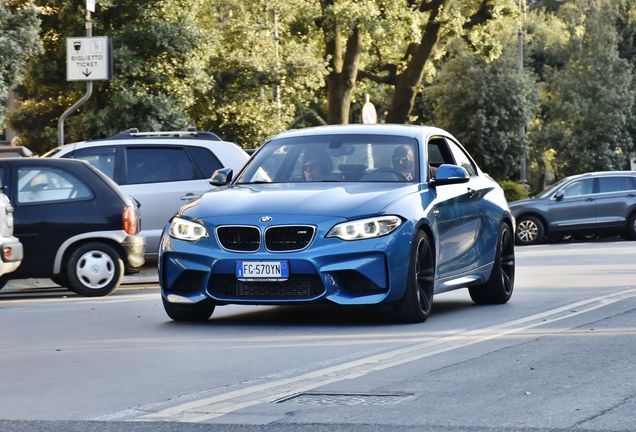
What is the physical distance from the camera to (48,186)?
54.2 feet

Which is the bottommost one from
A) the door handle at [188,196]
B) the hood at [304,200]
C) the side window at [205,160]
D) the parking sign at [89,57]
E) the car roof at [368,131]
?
the door handle at [188,196]

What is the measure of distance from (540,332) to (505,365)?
2029 mm

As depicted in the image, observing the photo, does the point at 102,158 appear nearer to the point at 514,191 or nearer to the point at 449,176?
the point at 449,176

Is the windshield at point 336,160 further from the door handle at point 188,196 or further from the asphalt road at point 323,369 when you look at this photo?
the door handle at point 188,196

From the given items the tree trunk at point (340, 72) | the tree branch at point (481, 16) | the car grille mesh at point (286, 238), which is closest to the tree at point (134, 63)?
the tree trunk at point (340, 72)

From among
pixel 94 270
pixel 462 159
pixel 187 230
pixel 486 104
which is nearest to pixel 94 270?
pixel 94 270

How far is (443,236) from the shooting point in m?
→ 12.3

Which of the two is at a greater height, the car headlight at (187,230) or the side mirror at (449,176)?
the side mirror at (449,176)

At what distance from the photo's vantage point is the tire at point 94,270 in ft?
53.5

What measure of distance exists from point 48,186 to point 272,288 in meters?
5.95

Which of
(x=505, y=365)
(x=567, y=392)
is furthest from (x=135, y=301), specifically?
(x=567, y=392)

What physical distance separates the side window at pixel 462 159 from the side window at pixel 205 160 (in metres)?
6.29

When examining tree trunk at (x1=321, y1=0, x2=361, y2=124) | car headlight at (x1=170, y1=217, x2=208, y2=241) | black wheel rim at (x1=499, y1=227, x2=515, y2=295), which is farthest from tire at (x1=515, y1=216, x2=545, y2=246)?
car headlight at (x1=170, y1=217, x2=208, y2=241)

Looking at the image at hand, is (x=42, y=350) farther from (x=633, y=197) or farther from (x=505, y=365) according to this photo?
(x=633, y=197)
